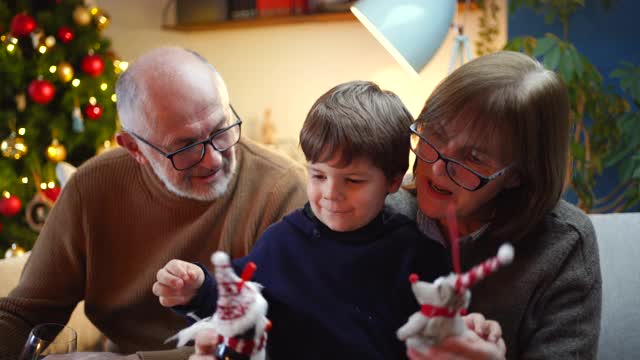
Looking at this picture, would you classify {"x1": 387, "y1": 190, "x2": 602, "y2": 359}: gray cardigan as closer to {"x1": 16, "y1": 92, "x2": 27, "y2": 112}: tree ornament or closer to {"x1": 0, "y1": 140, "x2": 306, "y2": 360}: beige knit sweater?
{"x1": 0, "y1": 140, "x2": 306, "y2": 360}: beige knit sweater

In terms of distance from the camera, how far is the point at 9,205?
12.1ft

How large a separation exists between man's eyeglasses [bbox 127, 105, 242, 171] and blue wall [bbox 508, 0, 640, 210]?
2.29 meters

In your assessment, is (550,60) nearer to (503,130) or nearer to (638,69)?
(638,69)

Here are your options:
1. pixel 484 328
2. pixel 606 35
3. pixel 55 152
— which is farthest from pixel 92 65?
pixel 484 328

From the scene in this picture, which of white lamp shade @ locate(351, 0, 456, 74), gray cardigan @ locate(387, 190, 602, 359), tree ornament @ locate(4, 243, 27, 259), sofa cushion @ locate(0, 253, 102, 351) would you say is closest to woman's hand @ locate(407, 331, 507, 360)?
gray cardigan @ locate(387, 190, 602, 359)

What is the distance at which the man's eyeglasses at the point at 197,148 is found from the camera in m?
1.47

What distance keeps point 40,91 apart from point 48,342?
2.95 m

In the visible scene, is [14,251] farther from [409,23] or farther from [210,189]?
[409,23]

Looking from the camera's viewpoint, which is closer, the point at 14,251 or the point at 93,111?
the point at 14,251

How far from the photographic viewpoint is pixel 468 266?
133cm

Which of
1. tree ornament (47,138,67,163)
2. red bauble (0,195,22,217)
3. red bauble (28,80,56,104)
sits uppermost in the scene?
red bauble (28,80,56,104)

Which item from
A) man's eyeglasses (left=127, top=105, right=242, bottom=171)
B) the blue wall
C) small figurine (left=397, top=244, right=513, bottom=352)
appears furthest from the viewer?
the blue wall

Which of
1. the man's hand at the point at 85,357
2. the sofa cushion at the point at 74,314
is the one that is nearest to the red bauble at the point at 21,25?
the sofa cushion at the point at 74,314

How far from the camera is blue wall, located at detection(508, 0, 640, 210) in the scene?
312 centimetres
